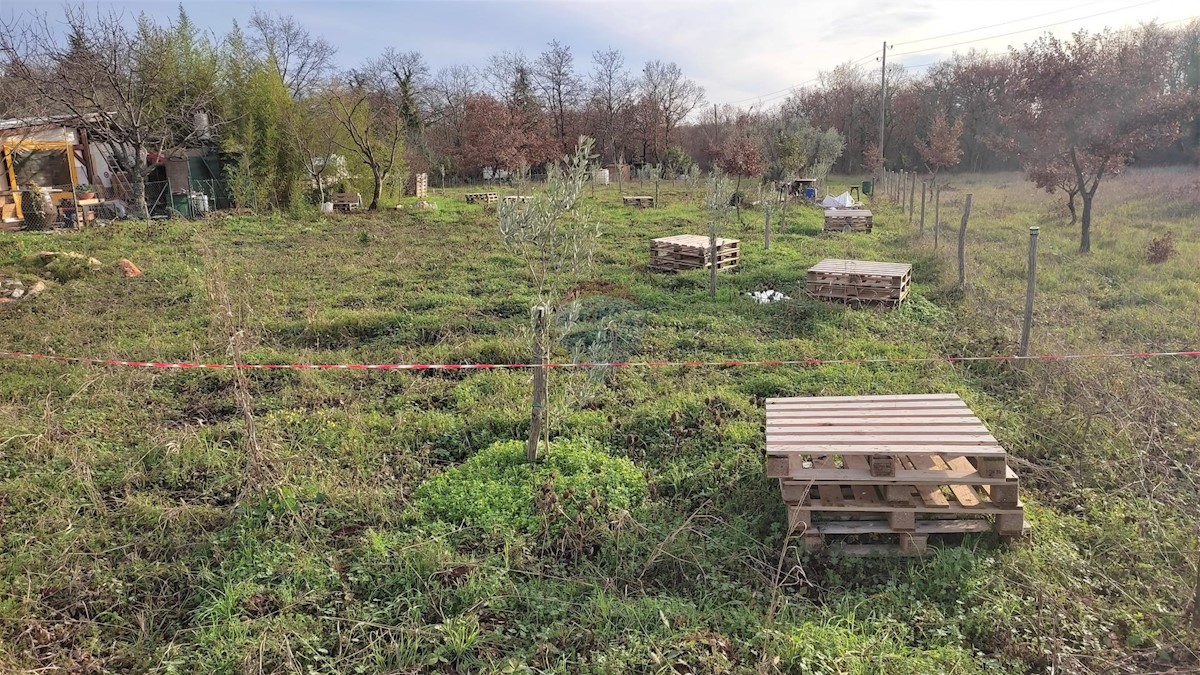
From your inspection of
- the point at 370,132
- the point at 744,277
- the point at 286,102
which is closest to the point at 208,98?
the point at 286,102

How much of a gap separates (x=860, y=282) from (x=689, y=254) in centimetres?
364

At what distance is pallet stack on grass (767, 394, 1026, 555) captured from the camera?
3969 mm

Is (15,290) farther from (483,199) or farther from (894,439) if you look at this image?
(483,199)

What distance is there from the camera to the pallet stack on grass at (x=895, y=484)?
3.97 m

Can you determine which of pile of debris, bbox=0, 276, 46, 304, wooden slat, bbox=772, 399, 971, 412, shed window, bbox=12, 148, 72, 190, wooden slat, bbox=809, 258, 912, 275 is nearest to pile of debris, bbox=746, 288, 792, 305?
wooden slat, bbox=809, 258, 912, 275

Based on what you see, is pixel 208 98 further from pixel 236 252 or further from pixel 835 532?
pixel 835 532

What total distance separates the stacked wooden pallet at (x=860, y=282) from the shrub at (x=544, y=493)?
580 cm

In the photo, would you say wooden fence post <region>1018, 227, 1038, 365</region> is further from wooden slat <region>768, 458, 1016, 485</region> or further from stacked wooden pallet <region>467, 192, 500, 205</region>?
stacked wooden pallet <region>467, 192, 500, 205</region>

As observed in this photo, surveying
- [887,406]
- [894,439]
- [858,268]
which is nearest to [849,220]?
[858,268]

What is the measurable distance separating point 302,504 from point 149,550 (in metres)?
0.84

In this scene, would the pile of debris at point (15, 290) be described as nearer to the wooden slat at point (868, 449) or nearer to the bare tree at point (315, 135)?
the wooden slat at point (868, 449)

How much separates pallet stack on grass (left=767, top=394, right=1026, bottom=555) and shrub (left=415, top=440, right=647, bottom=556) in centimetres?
107

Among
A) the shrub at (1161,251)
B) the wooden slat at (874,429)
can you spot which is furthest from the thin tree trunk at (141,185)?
the shrub at (1161,251)

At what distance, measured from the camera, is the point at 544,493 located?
4.50 m
